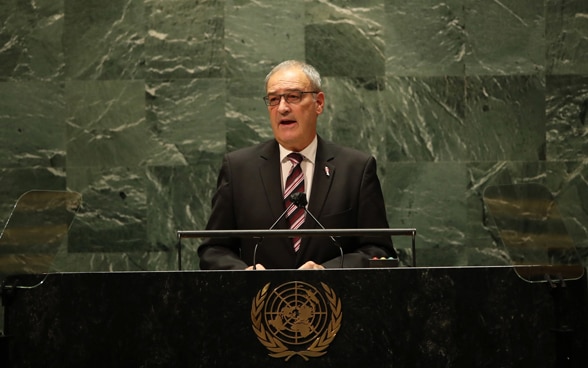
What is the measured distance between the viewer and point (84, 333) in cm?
322

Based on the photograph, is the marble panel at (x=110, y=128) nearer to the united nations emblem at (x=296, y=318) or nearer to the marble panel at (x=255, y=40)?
the marble panel at (x=255, y=40)

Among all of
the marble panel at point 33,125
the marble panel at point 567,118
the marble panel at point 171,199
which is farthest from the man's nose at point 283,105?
the marble panel at point 567,118

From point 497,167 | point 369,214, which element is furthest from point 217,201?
point 497,167

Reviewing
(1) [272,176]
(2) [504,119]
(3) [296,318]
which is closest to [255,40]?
(2) [504,119]

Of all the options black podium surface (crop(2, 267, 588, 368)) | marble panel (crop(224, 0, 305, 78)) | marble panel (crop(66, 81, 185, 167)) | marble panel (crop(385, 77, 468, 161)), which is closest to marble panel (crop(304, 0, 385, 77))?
marble panel (crop(224, 0, 305, 78))

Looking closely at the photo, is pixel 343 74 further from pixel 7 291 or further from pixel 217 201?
pixel 7 291

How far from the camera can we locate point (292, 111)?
14.9ft

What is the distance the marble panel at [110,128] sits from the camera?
6.22m

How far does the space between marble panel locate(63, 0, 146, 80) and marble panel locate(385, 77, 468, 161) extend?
69.5 inches

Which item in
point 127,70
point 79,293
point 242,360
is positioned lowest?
point 242,360

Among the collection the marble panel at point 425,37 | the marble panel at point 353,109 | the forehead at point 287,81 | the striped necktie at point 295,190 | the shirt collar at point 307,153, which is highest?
the marble panel at point 425,37

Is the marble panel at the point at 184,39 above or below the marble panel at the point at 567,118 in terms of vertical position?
above

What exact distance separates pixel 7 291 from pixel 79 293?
0.25 m

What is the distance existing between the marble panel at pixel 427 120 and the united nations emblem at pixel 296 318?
316 centimetres
